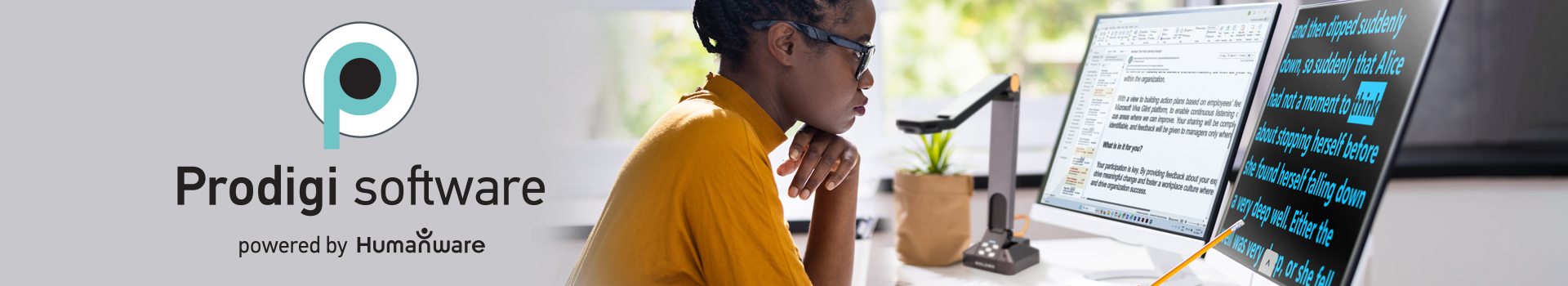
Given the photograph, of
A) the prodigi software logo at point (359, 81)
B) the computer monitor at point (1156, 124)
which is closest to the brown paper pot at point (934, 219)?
the computer monitor at point (1156, 124)

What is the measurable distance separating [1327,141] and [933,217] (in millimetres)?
656

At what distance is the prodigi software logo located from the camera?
1.82 meters

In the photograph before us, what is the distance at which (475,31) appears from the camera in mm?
1880

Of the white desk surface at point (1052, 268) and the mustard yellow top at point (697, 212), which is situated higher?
the mustard yellow top at point (697, 212)

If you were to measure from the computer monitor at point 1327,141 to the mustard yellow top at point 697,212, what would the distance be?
552mm

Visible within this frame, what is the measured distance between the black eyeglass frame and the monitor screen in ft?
1.75

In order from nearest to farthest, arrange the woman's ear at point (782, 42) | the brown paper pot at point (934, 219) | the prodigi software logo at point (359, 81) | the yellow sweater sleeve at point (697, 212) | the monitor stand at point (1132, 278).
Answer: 1. the yellow sweater sleeve at point (697, 212)
2. the woman's ear at point (782, 42)
3. the monitor stand at point (1132, 278)
4. the brown paper pot at point (934, 219)
5. the prodigi software logo at point (359, 81)

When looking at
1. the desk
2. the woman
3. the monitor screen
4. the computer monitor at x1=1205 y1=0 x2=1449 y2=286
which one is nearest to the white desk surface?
the desk

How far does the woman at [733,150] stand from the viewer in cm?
74

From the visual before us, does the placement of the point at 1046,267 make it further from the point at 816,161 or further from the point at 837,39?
the point at 837,39

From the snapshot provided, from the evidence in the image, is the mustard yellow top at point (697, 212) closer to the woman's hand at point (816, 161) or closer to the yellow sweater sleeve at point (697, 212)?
the yellow sweater sleeve at point (697, 212)

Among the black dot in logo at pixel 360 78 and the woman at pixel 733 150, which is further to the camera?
the black dot in logo at pixel 360 78

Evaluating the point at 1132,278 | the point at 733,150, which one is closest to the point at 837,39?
the point at 733,150

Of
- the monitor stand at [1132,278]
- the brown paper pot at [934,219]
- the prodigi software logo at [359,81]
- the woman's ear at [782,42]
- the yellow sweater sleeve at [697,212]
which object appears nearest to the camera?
the yellow sweater sleeve at [697,212]
